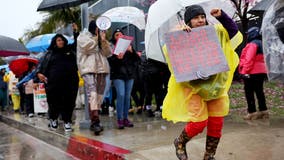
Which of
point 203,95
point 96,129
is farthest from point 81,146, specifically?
point 203,95

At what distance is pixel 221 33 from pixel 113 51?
2.70m

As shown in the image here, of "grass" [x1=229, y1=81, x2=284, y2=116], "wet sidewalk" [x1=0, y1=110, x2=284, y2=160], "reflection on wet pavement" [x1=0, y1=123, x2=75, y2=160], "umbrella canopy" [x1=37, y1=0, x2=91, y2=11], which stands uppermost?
"umbrella canopy" [x1=37, y1=0, x2=91, y2=11]

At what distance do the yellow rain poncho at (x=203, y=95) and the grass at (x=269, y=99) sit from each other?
3.45m

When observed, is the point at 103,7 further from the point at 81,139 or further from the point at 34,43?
the point at 81,139

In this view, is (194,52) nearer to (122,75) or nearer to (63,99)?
(122,75)

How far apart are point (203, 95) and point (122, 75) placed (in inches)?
109

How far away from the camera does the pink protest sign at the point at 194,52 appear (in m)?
3.51

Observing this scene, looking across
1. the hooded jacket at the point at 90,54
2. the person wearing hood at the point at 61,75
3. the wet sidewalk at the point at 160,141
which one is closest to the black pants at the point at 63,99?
the person wearing hood at the point at 61,75

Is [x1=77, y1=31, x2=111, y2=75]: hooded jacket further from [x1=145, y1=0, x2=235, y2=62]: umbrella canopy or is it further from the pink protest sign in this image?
the pink protest sign

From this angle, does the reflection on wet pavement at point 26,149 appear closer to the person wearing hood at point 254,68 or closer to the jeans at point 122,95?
the jeans at point 122,95

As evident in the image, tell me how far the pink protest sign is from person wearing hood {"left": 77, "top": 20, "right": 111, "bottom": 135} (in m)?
2.39

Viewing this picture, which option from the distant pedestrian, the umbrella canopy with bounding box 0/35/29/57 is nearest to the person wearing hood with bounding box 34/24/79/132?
the umbrella canopy with bounding box 0/35/29/57

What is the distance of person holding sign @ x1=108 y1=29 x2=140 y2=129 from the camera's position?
614 centimetres

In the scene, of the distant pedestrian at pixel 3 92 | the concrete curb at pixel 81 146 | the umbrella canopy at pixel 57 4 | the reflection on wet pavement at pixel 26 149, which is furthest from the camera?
the distant pedestrian at pixel 3 92
